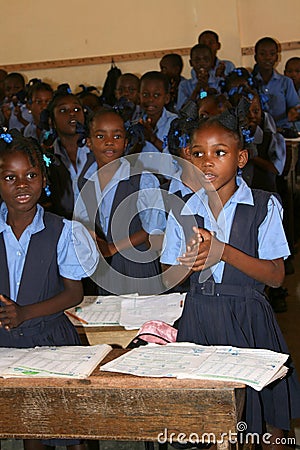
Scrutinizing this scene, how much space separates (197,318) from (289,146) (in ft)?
10.2

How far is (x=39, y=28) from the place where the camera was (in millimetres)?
8352

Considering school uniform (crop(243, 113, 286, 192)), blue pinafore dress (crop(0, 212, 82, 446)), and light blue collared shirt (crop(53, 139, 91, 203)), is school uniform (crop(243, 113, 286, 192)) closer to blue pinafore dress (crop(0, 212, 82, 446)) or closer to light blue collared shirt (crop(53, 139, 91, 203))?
light blue collared shirt (crop(53, 139, 91, 203))

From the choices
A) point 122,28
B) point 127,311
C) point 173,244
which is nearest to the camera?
point 173,244

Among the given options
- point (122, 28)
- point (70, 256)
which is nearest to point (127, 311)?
point (70, 256)

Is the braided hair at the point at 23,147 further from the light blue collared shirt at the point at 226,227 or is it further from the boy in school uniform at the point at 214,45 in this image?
the boy in school uniform at the point at 214,45

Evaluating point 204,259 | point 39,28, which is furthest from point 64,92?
point 39,28

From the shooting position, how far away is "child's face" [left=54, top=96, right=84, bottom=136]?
4.28 meters

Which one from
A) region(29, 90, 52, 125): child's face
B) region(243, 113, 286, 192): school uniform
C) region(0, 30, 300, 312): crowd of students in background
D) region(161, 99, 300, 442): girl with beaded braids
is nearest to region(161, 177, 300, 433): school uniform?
region(161, 99, 300, 442): girl with beaded braids

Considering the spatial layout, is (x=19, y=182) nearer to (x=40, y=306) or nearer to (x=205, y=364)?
(x=40, y=306)

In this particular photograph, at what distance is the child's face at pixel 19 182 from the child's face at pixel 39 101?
10.9 feet

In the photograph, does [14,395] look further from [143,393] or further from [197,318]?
[197,318]

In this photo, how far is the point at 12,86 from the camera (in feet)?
22.1

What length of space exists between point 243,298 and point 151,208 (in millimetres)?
1182

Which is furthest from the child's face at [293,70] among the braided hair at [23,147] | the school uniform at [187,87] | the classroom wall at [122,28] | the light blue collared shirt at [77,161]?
the braided hair at [23,147]
